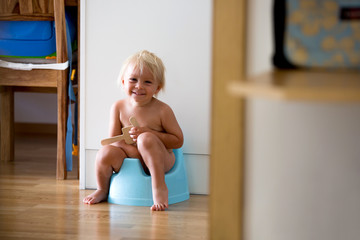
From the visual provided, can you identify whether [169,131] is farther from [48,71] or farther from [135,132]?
[48,71]

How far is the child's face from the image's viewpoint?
178 cm

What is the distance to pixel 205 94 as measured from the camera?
73.3 inches

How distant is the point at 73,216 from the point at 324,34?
1044mm

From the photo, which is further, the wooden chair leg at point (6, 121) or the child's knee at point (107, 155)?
the wooden chair leg at point (6, 121)

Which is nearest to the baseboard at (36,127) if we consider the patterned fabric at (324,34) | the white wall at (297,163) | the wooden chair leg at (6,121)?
the wooden chair leg at (6,121)

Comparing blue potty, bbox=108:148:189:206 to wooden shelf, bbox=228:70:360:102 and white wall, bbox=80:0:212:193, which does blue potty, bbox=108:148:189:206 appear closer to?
white wall, bbox=80:0:212:193

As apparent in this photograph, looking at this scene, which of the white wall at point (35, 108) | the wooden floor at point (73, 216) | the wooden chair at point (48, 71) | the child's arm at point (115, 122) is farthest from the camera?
the white wall at point (35, 108)

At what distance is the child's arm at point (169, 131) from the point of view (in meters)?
1.78

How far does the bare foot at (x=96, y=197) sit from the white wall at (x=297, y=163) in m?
0.97

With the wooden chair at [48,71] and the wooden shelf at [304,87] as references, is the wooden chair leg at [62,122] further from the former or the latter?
the wooden shelf at [304,87]

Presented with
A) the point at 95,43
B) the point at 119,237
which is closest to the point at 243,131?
the point at 119,237

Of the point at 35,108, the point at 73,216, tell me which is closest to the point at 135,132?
the point at 73,216

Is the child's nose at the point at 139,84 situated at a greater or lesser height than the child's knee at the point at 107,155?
greater

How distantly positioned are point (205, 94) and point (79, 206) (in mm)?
598
